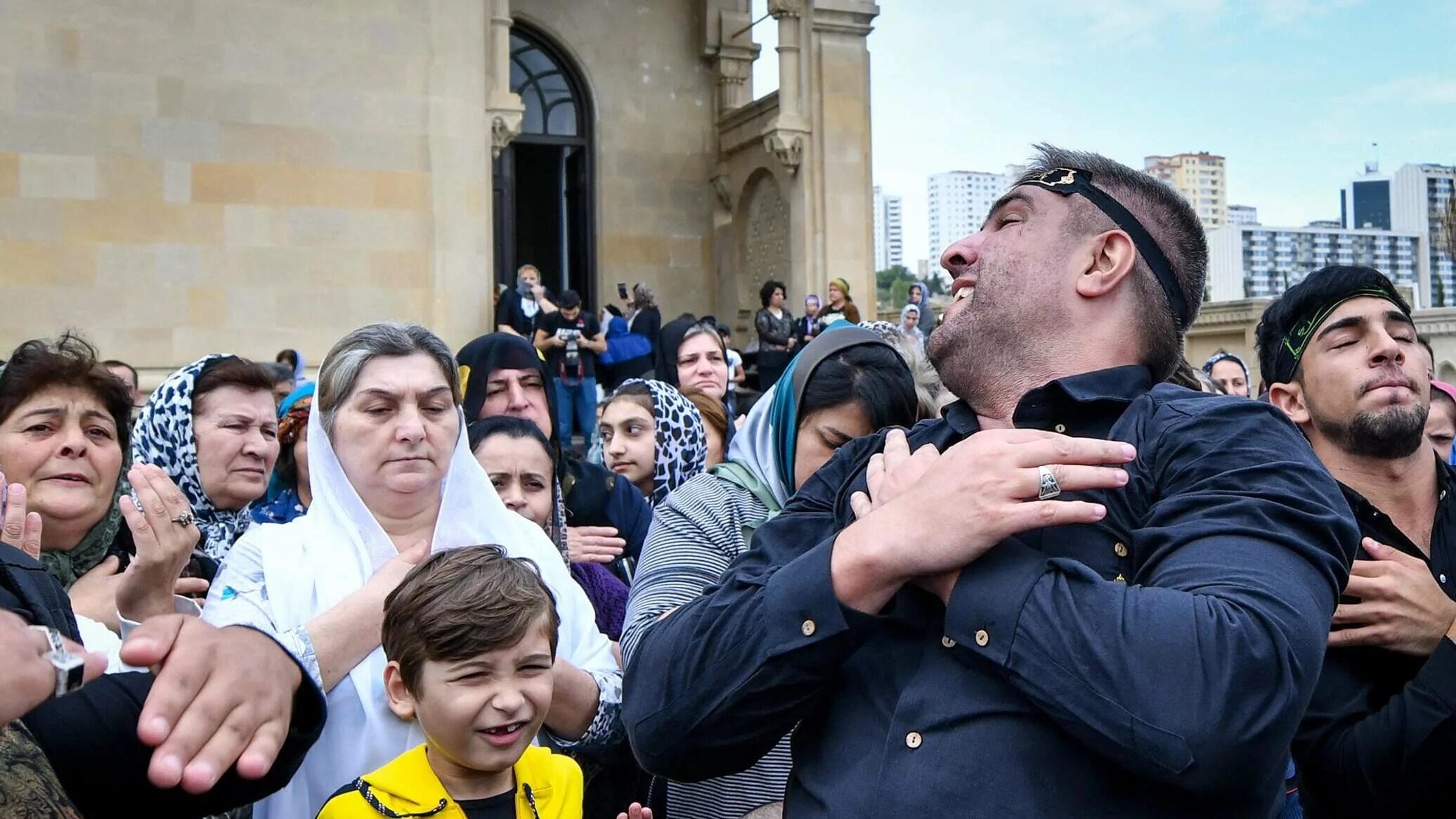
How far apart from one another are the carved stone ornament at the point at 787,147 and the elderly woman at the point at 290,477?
36.7ft

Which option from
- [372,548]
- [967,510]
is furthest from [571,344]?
[967,510]

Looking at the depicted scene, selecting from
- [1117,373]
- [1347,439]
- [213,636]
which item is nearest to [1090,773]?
[1117,373]

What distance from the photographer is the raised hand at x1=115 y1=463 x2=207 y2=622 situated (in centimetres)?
275

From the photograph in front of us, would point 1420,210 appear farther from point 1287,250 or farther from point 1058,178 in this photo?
point 1058,178

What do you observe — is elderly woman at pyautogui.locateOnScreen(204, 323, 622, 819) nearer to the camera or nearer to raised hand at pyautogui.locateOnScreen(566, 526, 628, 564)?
raised hand at pyautogui.locateOnScreen(566, 526, 628, 564)

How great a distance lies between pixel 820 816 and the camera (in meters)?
1.91

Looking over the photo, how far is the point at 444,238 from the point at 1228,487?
1053cm

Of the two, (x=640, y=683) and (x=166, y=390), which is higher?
(x=166, y=390)

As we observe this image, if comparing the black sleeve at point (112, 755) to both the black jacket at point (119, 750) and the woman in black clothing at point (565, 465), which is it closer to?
the black jacket at point (119, 750)

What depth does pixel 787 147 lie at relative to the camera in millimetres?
15148

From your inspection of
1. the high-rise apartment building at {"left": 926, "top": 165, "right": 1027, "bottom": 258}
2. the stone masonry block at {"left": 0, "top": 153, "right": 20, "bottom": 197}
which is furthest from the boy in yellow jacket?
the high-rise apartment building at {"left": 926, "top": 165, "right": 1027, "bottom": 258}

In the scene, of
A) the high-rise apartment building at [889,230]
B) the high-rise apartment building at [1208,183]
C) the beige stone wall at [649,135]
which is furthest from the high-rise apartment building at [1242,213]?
the beige stone wall at [649,135]

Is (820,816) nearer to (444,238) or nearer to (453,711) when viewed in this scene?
(453,711)

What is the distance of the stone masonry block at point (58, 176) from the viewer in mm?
10617
